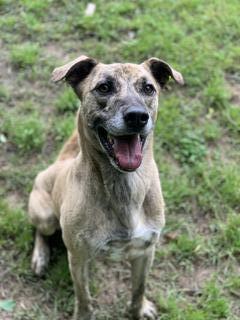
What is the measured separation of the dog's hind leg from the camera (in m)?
4.63

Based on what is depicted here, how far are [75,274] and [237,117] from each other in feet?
8.05

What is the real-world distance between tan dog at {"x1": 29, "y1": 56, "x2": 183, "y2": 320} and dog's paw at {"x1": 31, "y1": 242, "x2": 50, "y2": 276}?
528mm

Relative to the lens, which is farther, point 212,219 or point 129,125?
point 212,219

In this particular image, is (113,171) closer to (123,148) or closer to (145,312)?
(123,148)

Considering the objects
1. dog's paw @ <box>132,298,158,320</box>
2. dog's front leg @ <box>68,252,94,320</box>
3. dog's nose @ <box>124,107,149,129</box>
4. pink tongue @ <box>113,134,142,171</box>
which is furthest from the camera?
dog's paw @ <box>132,298,158,320</box>

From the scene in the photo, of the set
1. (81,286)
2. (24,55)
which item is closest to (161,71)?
(81,286)

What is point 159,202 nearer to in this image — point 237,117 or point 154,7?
point 237,117

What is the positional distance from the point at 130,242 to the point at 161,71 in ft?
3.61

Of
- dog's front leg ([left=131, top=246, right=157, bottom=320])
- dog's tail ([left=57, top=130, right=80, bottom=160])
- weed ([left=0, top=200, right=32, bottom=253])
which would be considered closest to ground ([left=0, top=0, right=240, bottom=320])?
weed ([left=0, top=200, right=32, bottom=253])

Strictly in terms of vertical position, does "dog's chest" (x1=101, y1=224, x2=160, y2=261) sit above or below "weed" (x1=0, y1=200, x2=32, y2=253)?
above

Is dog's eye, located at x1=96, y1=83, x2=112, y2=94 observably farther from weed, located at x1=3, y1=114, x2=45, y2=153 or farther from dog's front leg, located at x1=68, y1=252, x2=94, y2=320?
weed, located at x1=3, y1=114, x2=45, y2=153

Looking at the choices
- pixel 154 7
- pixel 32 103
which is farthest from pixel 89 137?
pixel 154 7

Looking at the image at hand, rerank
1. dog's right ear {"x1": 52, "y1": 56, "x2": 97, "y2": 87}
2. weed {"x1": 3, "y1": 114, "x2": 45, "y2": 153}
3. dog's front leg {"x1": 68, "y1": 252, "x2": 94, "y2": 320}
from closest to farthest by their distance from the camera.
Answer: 1. dog's right ear {"x1": 52, "y1": 56, "x2": 97, "y2": 87}
2. dog's front leg {"x1": 68, "y1": 252, "x2": 94, "y2": 320}
3. weed {"x1": 3, "y1": 114, "x2": 45, "y2": 153}

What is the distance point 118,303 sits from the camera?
4.64m
